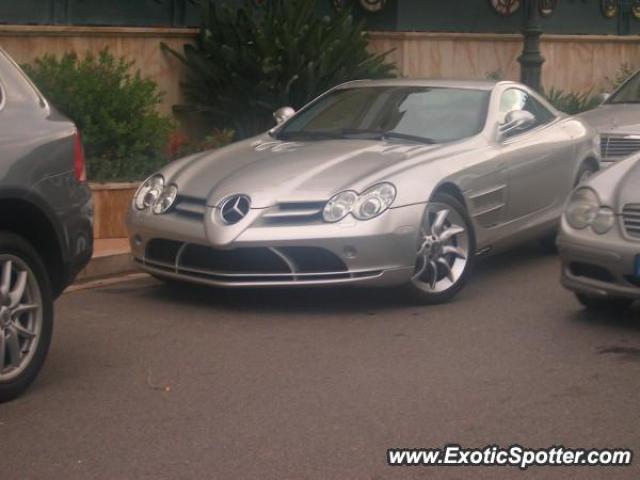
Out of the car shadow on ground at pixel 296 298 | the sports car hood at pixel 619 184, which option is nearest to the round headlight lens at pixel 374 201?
the car shadow on ground at pixel 296 298

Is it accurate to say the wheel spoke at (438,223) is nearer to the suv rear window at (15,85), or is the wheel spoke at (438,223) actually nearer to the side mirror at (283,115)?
the side mirror at (283,115)

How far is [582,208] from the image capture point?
7.84 m

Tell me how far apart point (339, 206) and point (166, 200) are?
1197 mm

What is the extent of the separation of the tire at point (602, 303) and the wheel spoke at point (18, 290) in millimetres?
3546

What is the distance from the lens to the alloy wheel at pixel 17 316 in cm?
594

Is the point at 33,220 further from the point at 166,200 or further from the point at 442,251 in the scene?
the point at 442,251

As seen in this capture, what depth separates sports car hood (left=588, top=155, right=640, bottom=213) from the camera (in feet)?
25.1

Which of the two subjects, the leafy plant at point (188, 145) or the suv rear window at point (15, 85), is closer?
the suv rear window at point (15, 85)

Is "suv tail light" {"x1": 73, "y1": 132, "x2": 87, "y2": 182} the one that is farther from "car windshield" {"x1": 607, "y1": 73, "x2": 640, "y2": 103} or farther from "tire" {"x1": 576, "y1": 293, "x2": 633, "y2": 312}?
"car windshield" {"x1": 607, "y1": 73, "x2": 640, "y2": 103}

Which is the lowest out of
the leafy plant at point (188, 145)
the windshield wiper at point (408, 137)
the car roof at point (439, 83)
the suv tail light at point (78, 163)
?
the leafy plant at point (188, 145)

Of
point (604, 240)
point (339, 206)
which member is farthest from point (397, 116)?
point (604, 240)

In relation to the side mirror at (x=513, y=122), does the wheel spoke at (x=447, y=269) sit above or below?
below

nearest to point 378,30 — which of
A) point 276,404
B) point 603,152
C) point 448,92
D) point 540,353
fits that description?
point 603,152

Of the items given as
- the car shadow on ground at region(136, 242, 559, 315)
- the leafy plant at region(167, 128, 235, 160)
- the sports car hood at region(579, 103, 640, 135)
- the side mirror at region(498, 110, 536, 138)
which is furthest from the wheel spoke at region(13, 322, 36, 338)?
the sports car hood at region(579, 103, 640, 135)
